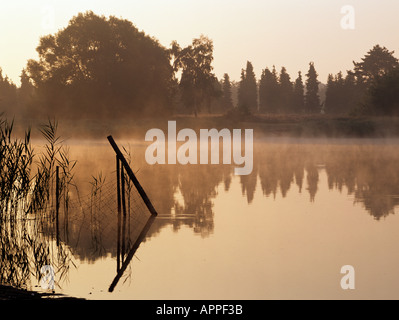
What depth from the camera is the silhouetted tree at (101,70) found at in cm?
7100

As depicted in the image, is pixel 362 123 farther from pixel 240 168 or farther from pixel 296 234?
pixel 296 234

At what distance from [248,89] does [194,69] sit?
4930cm

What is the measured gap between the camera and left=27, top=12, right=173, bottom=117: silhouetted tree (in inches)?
2795

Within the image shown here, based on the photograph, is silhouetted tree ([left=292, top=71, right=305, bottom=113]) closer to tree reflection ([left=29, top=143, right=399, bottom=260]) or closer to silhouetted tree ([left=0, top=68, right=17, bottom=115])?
silhouetted tree ([left=0, top=68, right=17, bottom=115])

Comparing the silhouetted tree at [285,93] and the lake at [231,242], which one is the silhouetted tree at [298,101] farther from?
the lake at [231,242]

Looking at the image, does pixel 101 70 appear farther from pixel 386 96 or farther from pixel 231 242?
pixel 231 242

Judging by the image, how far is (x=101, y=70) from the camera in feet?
234

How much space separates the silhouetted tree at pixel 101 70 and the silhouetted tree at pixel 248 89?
50.4 meters

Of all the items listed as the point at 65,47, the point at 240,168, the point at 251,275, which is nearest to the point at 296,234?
the point at 251,275

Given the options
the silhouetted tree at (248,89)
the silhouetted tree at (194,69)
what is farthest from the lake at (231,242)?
the silhouetted tree at (248,89)

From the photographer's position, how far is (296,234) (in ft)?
49.1

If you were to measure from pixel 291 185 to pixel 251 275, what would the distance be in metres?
14.9
